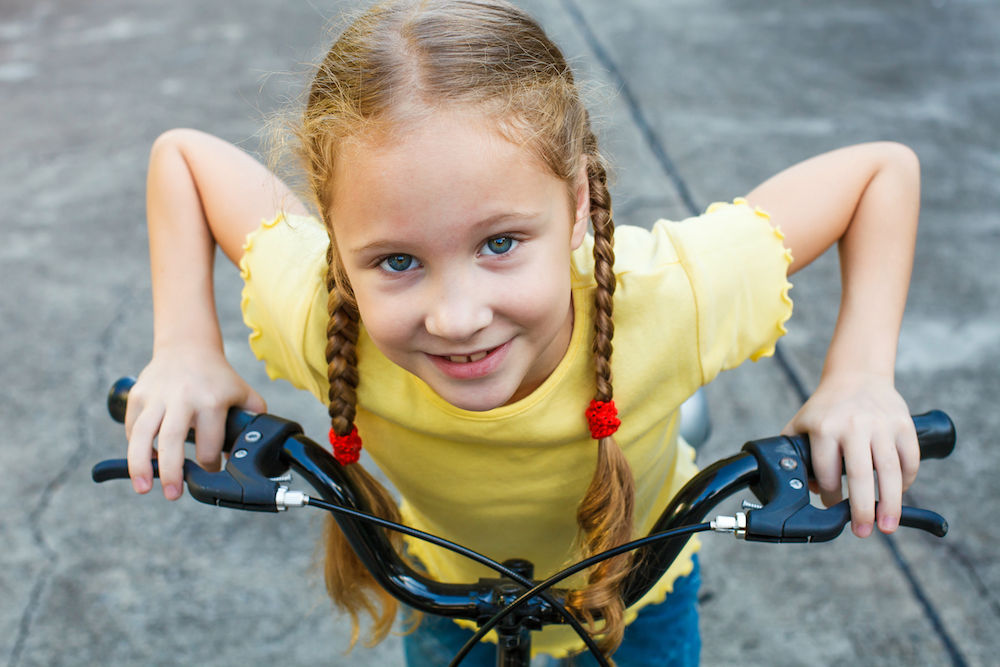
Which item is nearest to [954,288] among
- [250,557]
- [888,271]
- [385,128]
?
[888,271]

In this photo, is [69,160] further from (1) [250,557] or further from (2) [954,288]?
(2) [954,288]

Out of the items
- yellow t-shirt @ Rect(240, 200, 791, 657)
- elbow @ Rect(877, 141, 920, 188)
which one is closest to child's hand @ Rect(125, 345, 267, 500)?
yellow t-shirt @ Rect(240, 200, 791, 657)

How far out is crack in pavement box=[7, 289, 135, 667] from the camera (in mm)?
2092

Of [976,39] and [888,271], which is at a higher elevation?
[888,271]

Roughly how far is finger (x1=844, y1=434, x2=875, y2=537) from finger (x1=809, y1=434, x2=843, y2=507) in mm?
13

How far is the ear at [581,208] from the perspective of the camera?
1104 millimetres

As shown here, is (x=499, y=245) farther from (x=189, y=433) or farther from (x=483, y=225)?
(x=189, y=433)

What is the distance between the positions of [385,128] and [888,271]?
0.79 metres

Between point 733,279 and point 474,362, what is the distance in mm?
426

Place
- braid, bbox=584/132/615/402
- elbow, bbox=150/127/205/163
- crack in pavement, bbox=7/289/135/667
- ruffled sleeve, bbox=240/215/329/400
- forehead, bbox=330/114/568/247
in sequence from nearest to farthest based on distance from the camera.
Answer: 1. forehead, bbox=330/114/568/247
2. braid, bbox=584/132/615/402
3. ruffled sleeve, bbox=240/215/329/400
4. elbow, bbox=150/127/205/163
5. crack in pavement, bbox=7/289/135/667

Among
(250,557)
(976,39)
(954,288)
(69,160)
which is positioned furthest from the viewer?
(976,39)

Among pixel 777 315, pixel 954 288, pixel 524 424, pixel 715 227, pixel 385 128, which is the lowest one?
pixel 954 288

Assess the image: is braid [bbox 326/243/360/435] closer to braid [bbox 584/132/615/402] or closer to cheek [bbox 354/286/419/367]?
cheek [bbox 354/286/419/367]

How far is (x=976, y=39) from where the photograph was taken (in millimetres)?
4758
